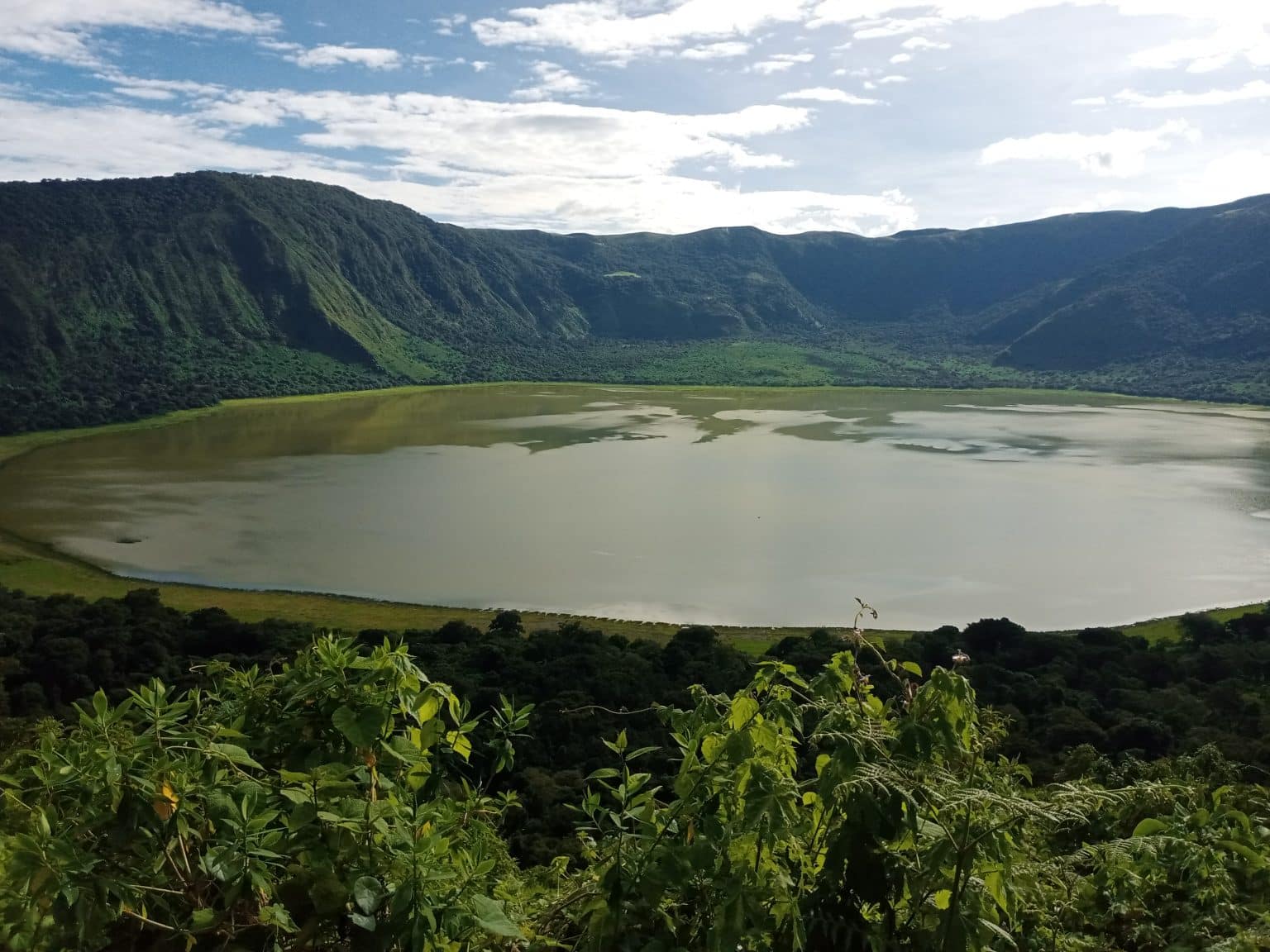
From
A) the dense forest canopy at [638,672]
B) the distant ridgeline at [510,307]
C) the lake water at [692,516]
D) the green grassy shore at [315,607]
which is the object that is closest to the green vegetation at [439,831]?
the dense forest canopy at [638,672]

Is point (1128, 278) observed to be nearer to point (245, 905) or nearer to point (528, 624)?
point (528, 624)

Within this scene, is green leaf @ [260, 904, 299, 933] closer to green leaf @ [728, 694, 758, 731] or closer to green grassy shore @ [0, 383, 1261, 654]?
green leaf @ [728, 694, 758, 731]

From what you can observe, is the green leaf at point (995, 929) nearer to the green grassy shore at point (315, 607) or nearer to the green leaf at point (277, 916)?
the green leaf at point (277, 916)

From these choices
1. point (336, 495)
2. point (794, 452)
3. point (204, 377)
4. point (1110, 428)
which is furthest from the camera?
point (204, 377)

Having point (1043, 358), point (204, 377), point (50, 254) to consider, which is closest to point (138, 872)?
point (204, 377)

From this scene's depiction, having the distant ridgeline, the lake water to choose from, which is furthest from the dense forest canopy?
the distant ridgeline

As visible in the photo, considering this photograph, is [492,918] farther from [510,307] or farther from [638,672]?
[510,307]
